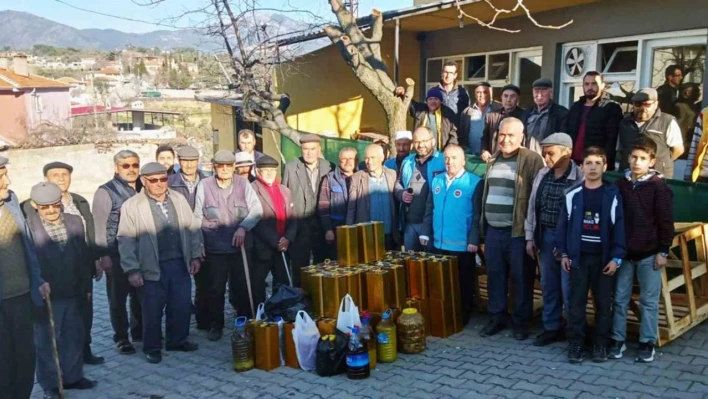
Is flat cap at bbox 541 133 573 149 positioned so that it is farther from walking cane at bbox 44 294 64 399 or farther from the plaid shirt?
walking cane at bbox 44 294 64 399

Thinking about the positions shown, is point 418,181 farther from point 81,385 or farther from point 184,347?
point 81,385

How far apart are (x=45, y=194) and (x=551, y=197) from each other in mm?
3960

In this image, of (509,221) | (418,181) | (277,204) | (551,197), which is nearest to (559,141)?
(551,197)

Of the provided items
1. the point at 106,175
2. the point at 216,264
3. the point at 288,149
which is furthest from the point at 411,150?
the point at 106,175

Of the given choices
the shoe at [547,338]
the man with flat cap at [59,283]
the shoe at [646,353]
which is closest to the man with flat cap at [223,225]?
the man with flat cap at [59,283]

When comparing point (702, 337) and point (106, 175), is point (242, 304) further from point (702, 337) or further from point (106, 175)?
point (106, 175)

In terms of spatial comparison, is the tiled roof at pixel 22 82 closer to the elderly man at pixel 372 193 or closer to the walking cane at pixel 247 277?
the walking cane at pixel 247 277

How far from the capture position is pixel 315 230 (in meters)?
6.17

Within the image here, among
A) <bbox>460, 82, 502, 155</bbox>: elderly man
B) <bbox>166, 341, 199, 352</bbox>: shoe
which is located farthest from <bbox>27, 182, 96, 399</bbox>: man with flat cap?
<bbox>460, 82, 502, 155</bbox>: elderly man

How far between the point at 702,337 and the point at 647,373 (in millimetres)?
985

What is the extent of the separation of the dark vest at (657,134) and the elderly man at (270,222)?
329cm

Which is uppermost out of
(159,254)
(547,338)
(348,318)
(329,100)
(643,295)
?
(329,100)

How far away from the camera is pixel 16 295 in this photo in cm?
402

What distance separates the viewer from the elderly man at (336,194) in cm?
595
